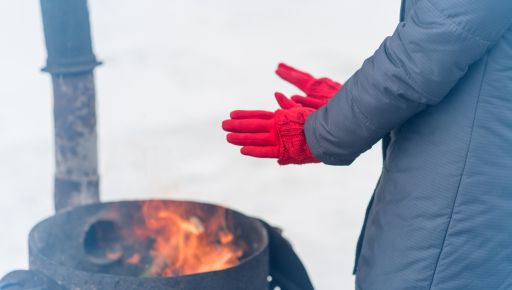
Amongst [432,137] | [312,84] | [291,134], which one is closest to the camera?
[432,137]

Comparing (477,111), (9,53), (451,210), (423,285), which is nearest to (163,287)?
(423,285)

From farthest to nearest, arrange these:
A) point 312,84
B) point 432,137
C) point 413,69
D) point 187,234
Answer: point 187,234
point 312,84
point 432,137
point 413,69

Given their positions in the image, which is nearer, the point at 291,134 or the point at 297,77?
the point at 291,134

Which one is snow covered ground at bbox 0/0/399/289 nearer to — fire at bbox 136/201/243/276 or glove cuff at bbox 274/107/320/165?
fire at bbox 136/201/243/276

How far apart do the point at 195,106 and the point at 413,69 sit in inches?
171

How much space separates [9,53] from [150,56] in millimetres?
1262

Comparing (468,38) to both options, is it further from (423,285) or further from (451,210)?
(423,285)

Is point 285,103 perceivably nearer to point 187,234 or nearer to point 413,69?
point 413,69

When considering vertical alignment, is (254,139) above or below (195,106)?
above

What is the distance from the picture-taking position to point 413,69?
1.49 meters

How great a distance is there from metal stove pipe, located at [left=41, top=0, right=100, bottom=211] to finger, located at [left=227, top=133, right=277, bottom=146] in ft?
4.41

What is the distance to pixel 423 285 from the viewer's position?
1.71 metres

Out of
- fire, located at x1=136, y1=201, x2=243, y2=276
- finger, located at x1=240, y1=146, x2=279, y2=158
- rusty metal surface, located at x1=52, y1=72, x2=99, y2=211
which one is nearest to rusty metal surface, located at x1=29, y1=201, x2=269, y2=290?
fire, located at x1=136, y1=201, x2=243, y2=276

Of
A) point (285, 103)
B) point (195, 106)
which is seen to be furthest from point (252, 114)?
point (195, 106)
